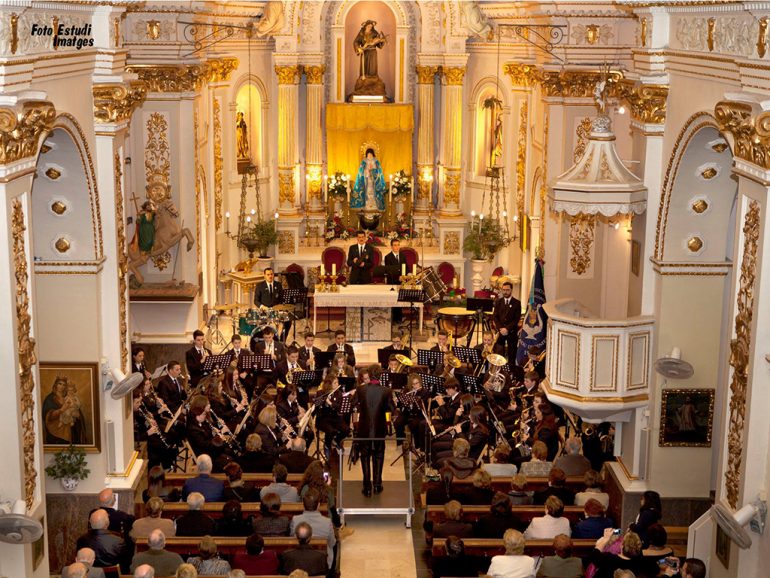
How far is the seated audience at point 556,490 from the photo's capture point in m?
13.8

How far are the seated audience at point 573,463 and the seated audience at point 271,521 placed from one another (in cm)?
375

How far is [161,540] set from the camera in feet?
38.1

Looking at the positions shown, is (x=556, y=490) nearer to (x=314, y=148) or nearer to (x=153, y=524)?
(x=153, y=524)

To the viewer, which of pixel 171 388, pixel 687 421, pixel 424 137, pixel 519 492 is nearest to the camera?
pixel 519 492

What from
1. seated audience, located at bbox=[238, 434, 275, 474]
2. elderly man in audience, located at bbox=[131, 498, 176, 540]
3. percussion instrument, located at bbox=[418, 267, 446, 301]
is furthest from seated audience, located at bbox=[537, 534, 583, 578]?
percussion instrument, located at bbox=[418, 267, 446, 301]

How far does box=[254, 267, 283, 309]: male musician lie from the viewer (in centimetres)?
2166

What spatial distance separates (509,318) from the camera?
20.7 metres

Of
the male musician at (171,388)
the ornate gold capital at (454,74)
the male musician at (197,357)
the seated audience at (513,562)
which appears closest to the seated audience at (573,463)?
the seated audience at (513,562)

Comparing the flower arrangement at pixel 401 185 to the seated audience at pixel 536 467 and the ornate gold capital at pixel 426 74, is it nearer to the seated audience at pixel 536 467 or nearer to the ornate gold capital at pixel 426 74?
the ornate gold capital at pixel 426 74

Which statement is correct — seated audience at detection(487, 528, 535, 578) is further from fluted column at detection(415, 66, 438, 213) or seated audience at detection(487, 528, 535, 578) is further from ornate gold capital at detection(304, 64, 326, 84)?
ornate gold capital at detection(304, 64, 326, 84)

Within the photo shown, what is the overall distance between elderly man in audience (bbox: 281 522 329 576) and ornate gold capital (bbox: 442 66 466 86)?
16.3m

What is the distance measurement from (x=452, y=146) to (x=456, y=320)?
6686 millimetres

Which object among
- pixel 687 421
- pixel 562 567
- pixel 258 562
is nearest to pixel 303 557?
pixel 258 562

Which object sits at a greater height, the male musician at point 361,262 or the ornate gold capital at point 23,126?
the ornate gold capital at point 23,126
